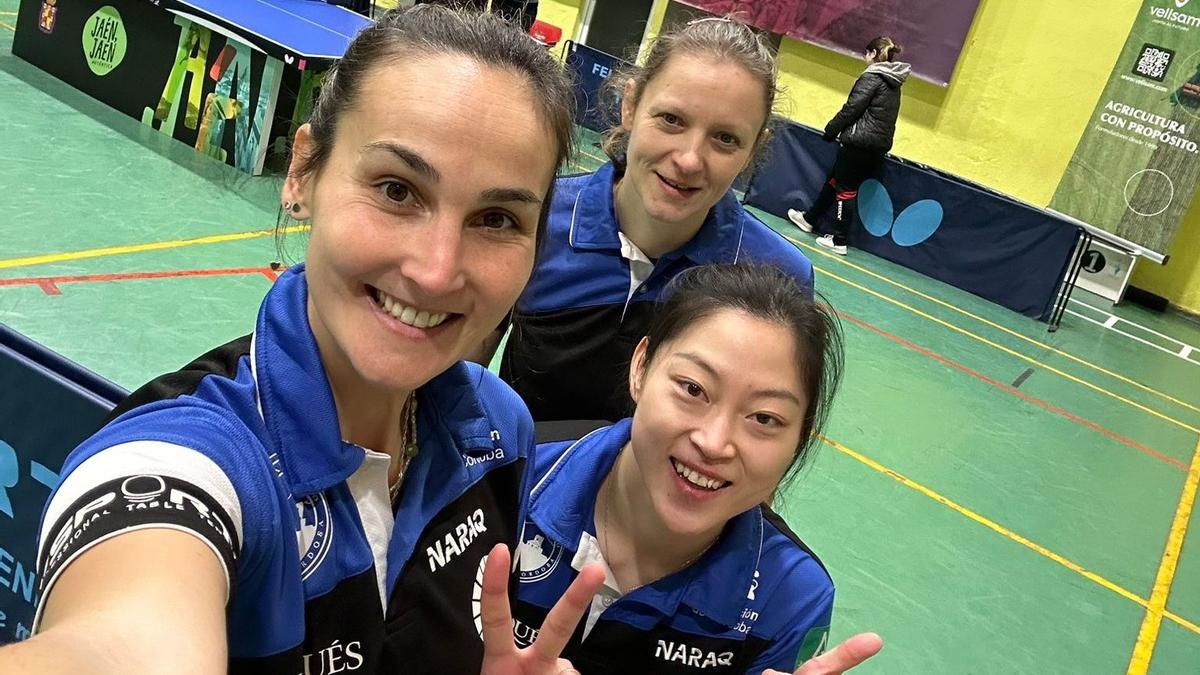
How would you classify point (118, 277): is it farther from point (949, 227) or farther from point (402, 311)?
point (949, 227)

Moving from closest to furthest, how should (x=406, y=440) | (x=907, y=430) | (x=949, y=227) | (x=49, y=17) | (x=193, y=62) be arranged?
(x=406, y=440)
(x=907, y=430)
(x=193, y=62)
(x=49, y=17)
(x=949, y=227)

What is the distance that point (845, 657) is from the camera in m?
1.33

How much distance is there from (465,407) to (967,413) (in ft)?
17.2

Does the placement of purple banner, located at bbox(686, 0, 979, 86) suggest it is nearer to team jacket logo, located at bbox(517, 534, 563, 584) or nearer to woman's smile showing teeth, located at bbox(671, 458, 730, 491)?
woman's smile showing teeth, located at bbox(671, 458, 730, 491)

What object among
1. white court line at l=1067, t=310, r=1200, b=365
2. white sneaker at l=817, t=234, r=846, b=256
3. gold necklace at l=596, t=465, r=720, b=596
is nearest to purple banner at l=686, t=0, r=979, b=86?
white sneaker at l=817, t=234, r=846, b=256

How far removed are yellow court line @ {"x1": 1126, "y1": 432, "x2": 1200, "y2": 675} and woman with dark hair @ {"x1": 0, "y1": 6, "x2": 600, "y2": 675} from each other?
3468 mm

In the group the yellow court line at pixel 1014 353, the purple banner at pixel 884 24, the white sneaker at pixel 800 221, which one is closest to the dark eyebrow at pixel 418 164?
the yellow court line at pixel 1014 353

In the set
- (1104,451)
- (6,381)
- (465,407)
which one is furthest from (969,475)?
(6,381)

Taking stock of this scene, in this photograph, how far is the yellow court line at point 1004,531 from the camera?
13.4 ft

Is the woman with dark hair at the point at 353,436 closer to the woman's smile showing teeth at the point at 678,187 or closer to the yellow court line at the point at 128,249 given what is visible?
the woman's smile showing teeth at the point at 678,187

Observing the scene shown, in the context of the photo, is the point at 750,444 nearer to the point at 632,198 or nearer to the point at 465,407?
the point at 465,407

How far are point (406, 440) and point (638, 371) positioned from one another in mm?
768

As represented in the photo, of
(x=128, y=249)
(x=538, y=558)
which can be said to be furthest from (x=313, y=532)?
(x=128, y=249)

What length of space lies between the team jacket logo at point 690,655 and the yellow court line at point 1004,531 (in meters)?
3.02
